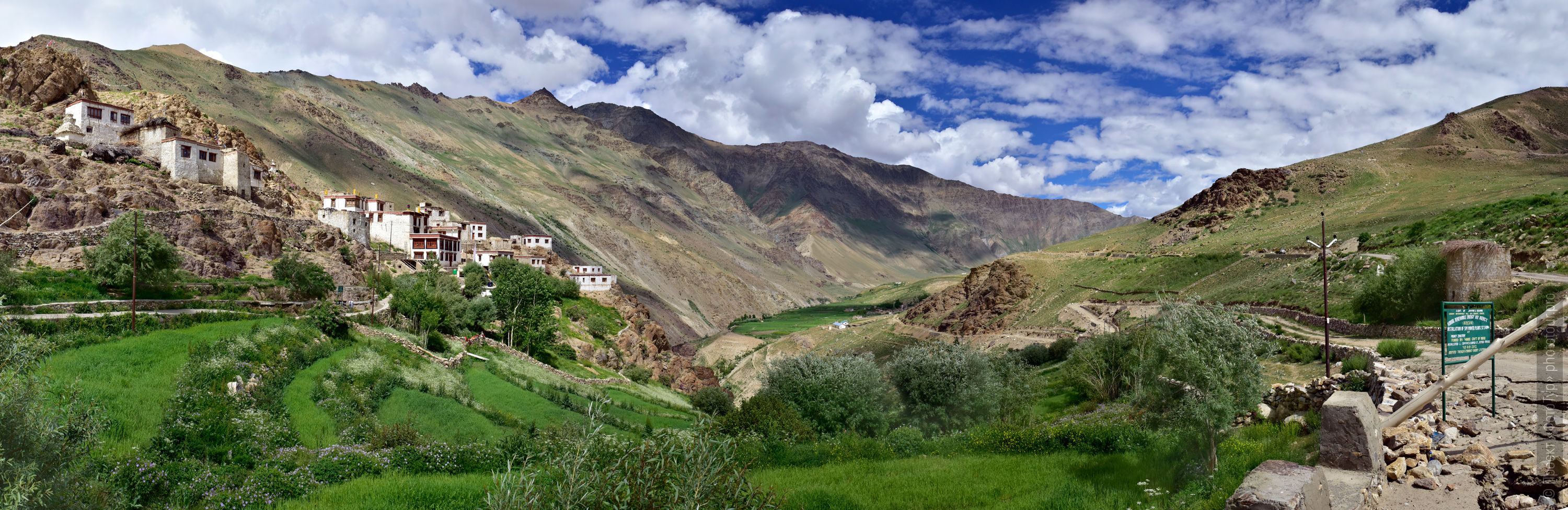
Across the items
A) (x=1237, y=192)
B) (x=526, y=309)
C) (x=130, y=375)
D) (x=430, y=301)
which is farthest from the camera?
(x=1237, y=192)

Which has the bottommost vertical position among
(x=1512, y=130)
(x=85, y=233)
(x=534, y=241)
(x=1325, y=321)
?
(x=1325, y=321)

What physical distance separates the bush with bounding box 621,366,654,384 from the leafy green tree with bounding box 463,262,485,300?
13.7 m

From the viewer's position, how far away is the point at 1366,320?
Result: 26.9 m

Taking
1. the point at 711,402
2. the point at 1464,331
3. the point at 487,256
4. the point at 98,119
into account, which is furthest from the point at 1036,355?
the point at 98,119

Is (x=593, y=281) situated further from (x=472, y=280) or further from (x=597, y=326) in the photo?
(x=472, y=280)

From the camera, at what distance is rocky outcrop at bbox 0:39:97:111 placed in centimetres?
4756

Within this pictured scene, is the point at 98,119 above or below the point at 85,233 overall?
above

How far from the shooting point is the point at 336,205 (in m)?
64.6

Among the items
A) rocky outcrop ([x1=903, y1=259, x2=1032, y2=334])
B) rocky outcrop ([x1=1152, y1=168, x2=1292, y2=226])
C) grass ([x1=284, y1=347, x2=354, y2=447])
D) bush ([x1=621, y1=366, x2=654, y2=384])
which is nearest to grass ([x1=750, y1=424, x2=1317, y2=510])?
grass ([x1=284, y1=347, x2=354, y2=447])

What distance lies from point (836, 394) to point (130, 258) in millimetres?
28799

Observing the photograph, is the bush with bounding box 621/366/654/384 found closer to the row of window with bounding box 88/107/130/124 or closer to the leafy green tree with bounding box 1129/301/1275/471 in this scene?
the row of window with bounding box 88/107/130/124

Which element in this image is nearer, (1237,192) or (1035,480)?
(1035,480)

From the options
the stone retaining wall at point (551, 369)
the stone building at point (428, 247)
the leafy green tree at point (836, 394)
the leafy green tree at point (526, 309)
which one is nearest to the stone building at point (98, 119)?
the stone building at point (428, 247)

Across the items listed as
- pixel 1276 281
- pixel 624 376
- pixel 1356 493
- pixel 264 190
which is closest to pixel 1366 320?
pixel 1276 281
